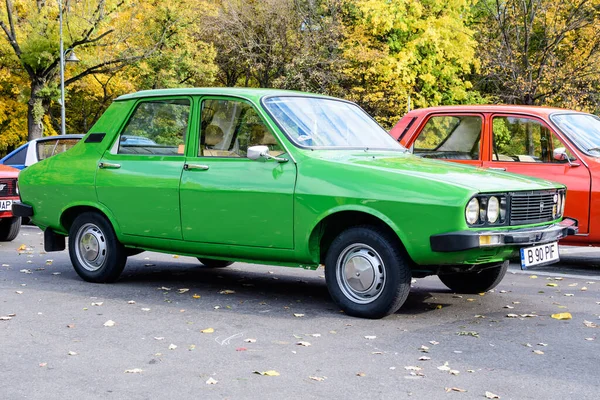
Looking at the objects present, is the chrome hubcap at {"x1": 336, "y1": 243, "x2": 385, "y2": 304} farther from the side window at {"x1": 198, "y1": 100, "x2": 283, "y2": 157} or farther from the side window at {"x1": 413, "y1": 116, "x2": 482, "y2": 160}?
the side window at {"x1": 413, "y1": 116, "x2": 482, "y2": 160}

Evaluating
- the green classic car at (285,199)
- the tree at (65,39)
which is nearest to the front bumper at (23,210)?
the green classic car at (285,199)

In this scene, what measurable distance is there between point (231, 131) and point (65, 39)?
2881cm

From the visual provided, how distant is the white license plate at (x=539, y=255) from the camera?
668 cm

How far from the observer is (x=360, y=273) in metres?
6.74

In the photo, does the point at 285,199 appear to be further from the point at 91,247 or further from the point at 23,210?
the point at 23,210

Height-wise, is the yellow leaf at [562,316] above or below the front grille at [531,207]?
below

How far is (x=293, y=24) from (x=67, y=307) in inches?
1394

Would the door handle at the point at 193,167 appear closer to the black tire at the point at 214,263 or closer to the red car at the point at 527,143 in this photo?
the black tire at the point at 214,263

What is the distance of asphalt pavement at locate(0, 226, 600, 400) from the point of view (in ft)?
15.9

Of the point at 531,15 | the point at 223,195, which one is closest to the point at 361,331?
the point at 223,195

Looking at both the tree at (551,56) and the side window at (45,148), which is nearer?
the side window at (45,148)

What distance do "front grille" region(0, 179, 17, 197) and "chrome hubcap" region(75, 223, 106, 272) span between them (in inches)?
157

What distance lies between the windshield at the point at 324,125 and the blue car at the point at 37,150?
25.7 feet

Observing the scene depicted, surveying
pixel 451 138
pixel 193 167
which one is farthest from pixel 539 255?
pixel 451 138
